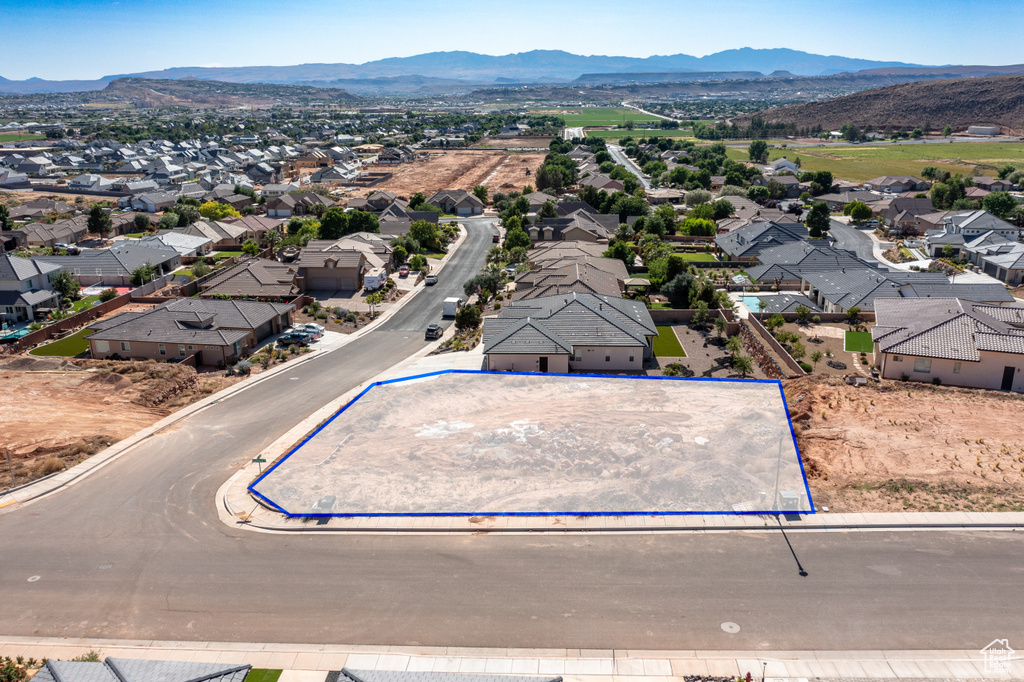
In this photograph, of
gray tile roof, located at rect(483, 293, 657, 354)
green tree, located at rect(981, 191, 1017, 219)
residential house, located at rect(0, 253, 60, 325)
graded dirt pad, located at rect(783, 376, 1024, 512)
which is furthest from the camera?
green tree, located at rect(981, 191, 1017, 219)

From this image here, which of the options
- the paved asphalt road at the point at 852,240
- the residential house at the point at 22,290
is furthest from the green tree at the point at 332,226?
the paved asphalt road at the point at 852,240

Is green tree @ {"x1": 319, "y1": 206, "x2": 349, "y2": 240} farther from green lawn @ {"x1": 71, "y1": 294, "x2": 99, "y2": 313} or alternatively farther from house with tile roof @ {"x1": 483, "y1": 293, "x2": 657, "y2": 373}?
house with tile roof @ {"x1": 483, "y1": 293, "x2": 657, "y2": 373}

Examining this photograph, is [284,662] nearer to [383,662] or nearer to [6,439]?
[383,662]

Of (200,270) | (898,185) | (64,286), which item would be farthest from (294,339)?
(898,185)

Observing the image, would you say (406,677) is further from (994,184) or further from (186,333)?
(994,184)

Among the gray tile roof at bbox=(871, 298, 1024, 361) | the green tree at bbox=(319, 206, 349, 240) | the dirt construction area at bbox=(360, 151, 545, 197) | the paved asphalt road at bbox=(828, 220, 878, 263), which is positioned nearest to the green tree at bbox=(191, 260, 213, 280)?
the green tree at bbox=(319, 206, 349, 240)

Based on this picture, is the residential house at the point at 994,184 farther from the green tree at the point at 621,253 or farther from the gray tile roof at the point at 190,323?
the gray tile roof at the point at 190,323

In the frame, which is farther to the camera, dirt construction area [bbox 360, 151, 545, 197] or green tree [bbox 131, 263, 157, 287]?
dirt construction area [bbox 360, 151, 545, 197]
